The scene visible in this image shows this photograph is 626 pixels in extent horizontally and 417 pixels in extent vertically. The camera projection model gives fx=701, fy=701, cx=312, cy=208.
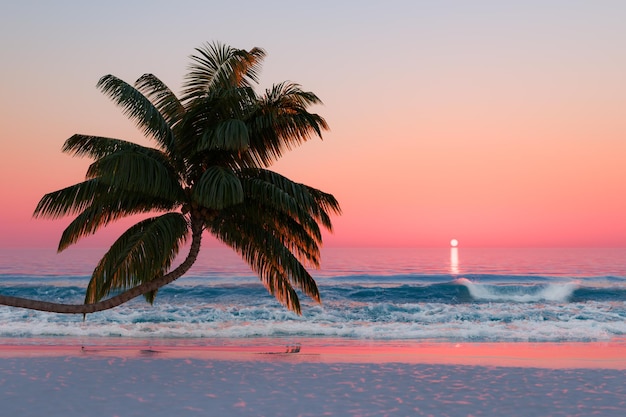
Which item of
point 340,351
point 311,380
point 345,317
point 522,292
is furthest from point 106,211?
point 522,292

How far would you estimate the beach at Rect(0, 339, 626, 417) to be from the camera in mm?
12336

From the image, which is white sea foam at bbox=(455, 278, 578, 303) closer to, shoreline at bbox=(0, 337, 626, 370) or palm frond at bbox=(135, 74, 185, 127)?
shoreline at bbox=(0, 337, 626, 370)

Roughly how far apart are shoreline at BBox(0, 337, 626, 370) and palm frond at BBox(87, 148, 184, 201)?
4.99 m

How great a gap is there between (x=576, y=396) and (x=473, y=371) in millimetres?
2838

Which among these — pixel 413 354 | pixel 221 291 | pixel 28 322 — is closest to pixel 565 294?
pixel 221 291

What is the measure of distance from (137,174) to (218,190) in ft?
5.71

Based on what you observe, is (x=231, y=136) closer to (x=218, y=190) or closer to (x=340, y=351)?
(x=218, y=190)

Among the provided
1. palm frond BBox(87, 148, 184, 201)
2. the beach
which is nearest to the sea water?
the beach

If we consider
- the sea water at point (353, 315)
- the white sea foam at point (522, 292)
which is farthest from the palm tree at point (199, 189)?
the white sea foam at point (522, 292)

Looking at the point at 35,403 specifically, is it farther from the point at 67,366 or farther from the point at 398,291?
the point at 398,291

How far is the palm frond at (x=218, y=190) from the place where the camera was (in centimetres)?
1382

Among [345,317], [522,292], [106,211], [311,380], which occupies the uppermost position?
[106,211]

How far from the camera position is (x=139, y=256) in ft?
46.8

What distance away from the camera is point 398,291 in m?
43.8
